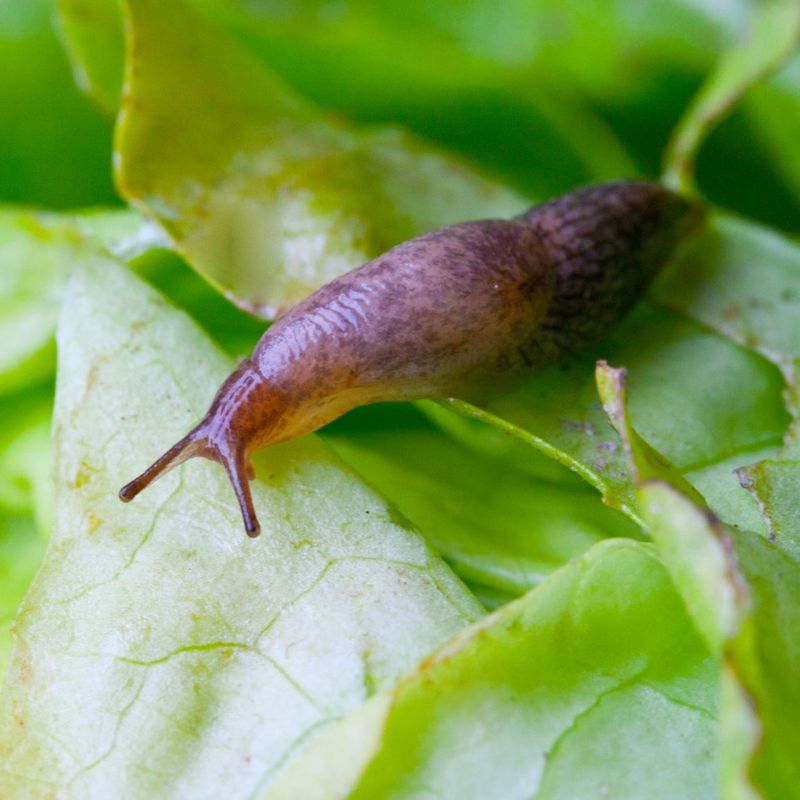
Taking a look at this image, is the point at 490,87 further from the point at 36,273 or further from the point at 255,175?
the point at 36,273

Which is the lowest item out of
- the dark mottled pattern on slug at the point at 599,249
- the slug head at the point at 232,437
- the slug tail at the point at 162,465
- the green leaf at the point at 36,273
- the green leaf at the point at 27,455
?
the green leaf at the point at 27,455

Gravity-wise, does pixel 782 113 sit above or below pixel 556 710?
above

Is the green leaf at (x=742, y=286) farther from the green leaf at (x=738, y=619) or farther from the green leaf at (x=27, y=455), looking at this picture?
the green leaf at (x=27, y=455)

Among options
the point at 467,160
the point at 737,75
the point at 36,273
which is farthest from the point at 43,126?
the point at 737,75

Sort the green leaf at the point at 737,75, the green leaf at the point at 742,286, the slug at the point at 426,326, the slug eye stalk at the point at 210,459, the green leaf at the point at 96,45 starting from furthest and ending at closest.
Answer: the green leaf at the point at 737,75 → the green leaf at the point at 96,45 → the green leaf at the point at 742,286 → the slug at the point at 426,326 → the slug eye stalk at the point at 210,459

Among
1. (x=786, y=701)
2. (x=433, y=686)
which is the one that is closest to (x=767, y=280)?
(x=786, y=701)

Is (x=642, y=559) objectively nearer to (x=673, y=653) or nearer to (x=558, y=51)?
(x=673, y=653)

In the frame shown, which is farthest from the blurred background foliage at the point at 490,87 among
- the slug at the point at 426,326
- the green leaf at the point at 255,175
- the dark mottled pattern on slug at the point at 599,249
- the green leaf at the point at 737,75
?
the slug at the point at 426,326
